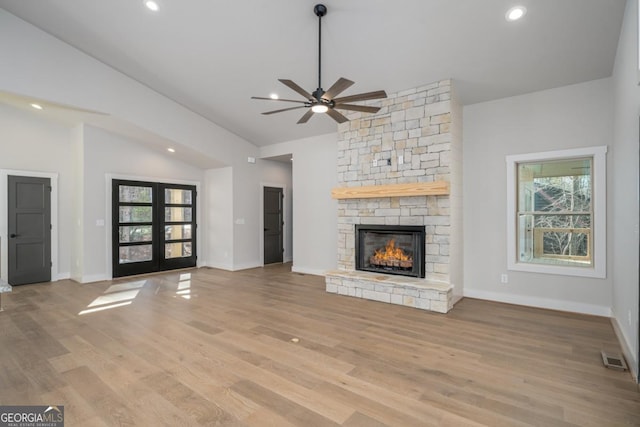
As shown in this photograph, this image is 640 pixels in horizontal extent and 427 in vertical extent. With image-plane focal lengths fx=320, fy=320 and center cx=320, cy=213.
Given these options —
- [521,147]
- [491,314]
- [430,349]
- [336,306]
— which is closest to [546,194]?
[521,147]

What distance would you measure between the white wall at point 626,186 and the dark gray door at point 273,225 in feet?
22.2

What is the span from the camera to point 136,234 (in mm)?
7109

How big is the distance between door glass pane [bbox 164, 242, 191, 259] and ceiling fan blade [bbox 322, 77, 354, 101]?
599 cm

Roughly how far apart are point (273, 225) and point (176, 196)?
2.51m

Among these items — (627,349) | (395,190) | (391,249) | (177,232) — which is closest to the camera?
(627,349)

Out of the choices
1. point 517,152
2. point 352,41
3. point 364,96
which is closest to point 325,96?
point 364,96

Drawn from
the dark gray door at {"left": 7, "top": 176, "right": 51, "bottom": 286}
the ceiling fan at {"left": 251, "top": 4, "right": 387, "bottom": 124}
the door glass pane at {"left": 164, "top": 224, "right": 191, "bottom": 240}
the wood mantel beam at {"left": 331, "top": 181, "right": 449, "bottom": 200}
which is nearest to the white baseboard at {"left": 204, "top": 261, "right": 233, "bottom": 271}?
the door glass pane at {"left": 164, "top": 224, "right": 191, "bottom": 240}

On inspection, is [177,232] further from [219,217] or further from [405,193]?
[405,193]

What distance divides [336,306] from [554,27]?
427 centimetres

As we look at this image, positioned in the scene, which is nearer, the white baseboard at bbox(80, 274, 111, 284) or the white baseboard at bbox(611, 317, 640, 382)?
the white baseboard at bbox(611, 317, 640, 382)

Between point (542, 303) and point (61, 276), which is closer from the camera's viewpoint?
→ point (542, 303)

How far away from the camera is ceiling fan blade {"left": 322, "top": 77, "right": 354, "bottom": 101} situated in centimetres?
302

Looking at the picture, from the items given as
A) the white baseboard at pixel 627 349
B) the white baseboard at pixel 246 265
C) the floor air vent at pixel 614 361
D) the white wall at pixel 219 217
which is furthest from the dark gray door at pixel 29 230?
the white baseboard at pixel 627 349

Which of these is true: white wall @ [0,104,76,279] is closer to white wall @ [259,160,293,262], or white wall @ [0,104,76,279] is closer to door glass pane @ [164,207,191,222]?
door glass pane @ [164,207,191,222]
